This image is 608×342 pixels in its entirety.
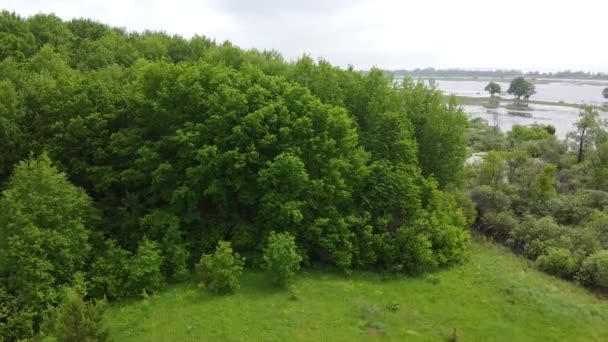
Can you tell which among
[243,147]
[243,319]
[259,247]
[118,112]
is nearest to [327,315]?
[243,319]

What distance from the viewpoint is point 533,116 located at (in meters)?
87.3

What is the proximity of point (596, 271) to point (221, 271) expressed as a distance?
782 inches

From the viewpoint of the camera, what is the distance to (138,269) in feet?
73.3

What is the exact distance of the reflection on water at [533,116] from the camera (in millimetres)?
75312

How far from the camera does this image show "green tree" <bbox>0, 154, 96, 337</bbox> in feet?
63.8

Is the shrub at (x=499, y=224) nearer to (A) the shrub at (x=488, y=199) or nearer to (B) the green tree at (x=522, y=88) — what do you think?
(A) the shrub at (x=488, y=199)

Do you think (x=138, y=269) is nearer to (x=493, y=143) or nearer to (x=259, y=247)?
(x=259, y=247)

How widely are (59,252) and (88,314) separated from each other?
20.1ft

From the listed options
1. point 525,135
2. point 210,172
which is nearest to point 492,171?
point 525,135

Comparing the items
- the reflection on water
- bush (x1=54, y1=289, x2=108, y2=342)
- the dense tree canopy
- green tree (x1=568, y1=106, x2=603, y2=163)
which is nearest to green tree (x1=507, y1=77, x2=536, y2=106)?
the reflection on water

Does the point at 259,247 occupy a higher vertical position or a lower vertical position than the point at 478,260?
higher

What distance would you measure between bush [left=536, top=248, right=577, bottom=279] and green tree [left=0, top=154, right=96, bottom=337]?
79.4 feet

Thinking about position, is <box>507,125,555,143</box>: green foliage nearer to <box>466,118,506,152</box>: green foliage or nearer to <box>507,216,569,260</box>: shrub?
<box>466,118,506,152</box>: green foliage

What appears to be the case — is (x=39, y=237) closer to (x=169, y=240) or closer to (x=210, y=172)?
(x=169, y=240)
